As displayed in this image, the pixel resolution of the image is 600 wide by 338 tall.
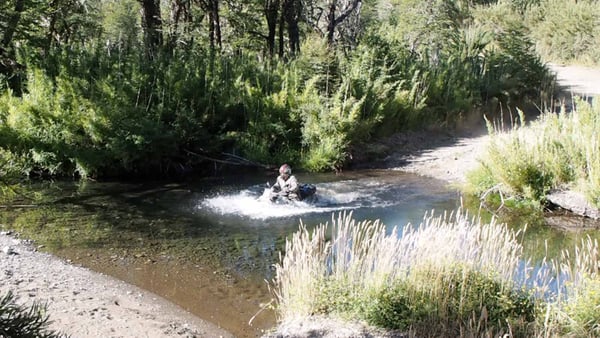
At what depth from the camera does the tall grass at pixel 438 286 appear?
235 inches

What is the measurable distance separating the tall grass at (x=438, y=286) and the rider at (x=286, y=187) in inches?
225

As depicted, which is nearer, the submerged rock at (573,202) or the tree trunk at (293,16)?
the submerged rock at (573,202)

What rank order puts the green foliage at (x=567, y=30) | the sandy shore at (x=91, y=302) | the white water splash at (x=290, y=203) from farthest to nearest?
1. the green foliage at (x=567, y=30)
2. the white water splash at (x=290, y=203)
3. the sandy shore at (x=91, y=302)

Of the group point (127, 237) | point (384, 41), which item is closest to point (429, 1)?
point (384, 41)

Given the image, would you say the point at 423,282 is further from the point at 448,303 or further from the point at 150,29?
the point at 150,29

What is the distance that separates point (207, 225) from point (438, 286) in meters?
5.93

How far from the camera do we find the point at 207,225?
11.1m

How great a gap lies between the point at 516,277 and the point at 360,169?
10.3 m

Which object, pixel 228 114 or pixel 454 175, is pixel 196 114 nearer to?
pixel 228 114

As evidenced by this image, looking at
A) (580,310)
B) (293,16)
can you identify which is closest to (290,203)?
(580,310)

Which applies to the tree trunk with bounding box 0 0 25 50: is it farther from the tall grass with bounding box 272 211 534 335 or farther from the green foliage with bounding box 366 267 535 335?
the green foliage with bounding box 366 267 535 335

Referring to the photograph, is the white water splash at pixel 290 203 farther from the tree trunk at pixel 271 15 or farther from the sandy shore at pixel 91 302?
the tree trunk at pixel 271 15

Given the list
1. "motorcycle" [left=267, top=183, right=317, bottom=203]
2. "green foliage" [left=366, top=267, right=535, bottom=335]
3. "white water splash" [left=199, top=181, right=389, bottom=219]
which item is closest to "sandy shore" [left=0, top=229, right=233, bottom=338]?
"green foliage" [left=366, top=267, right=535, bottom=335]

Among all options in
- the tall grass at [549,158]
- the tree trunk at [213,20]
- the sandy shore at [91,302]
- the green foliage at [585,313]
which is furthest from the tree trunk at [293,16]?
the green foliage at [585,313]
